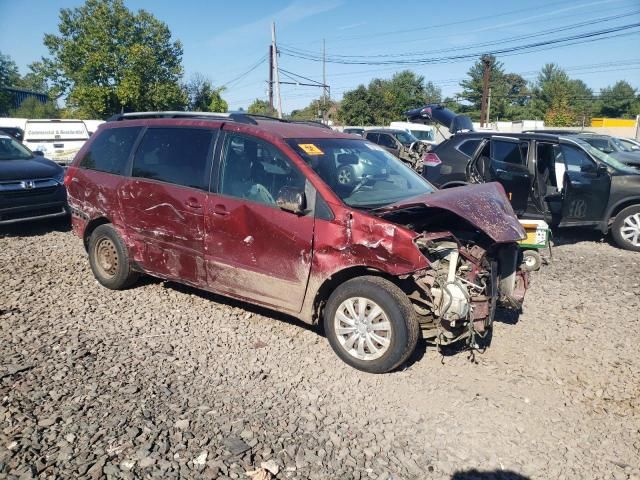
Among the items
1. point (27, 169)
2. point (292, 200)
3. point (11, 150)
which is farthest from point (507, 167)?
point (11, 150)

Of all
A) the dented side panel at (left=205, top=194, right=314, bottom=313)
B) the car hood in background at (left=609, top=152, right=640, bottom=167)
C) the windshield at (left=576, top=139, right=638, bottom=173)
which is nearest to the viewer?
the dented side panel at (left=205, top=194, right=314, bottom=313)

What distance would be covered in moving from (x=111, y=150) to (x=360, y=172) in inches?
112

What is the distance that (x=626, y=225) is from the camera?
25.7ft

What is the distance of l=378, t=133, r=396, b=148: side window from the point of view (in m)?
19.0

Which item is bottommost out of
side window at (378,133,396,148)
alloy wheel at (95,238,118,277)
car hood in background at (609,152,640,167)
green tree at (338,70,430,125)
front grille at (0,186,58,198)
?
alloy wheel at (95,238,118,277)

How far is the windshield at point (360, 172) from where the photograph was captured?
401 cm

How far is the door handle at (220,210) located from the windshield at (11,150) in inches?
238

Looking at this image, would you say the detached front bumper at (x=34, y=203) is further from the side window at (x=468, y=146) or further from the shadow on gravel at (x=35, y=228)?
the side window at (x=468, y=146)

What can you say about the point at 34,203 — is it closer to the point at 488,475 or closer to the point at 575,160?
the point at 488,475

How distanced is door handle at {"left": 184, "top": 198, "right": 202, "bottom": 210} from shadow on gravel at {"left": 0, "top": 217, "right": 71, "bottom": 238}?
4749 mm

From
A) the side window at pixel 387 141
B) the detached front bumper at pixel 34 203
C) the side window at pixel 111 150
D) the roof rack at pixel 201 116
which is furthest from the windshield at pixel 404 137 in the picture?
the side window at pixel 111 150

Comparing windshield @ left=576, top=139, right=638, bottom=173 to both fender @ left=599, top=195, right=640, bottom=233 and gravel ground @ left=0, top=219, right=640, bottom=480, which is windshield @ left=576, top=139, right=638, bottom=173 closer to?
fender @ left=599, top=195, right=640, bottom=233

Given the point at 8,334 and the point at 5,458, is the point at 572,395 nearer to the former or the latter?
the point at 5,458

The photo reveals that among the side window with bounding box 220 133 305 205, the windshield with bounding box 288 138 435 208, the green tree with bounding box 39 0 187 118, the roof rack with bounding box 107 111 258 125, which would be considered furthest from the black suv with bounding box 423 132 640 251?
the green tree with bounding box 39 0 187 118
